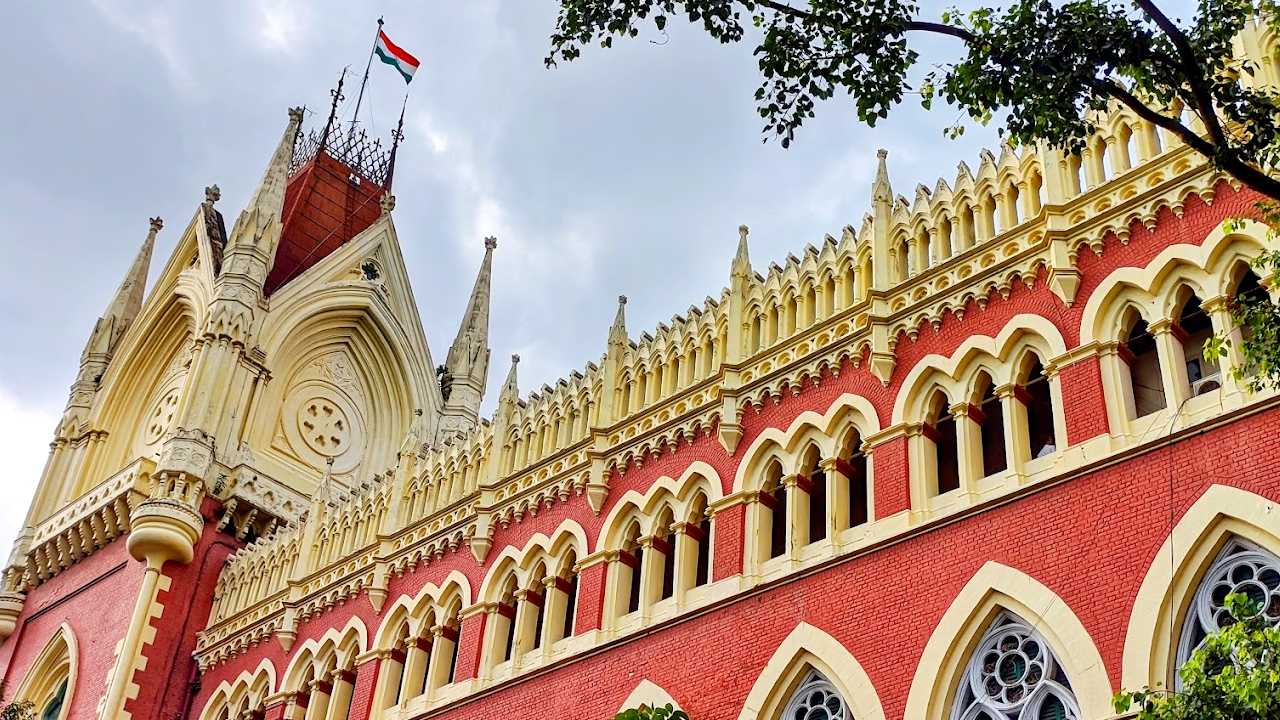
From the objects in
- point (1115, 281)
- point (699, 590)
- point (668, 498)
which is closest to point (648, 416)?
point (668, 498)

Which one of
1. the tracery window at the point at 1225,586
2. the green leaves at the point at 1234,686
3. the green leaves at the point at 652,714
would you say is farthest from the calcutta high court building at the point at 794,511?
the green leaves at the point at 1234,686

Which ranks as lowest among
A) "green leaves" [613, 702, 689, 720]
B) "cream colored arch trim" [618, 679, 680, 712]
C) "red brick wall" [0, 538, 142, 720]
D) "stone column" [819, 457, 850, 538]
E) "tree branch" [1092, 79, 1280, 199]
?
"green leaves" [613, 702, 689, 720]

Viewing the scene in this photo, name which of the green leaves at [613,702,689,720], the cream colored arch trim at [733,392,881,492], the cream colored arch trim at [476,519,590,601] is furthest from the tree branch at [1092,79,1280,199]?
the cream colored arch trim at [476,519,590,601]

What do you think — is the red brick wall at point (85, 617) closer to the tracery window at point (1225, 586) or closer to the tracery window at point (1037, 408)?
the tracery window at point (1037, 408)

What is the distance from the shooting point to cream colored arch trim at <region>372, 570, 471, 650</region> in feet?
63.8

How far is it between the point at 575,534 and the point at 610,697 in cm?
268

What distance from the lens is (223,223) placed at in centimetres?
3077

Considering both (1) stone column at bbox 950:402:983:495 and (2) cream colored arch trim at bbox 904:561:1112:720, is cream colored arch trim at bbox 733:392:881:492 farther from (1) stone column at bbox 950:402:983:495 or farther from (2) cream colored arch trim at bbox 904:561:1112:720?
(2) cream colored arch trim at bbox 904:561:1112:720

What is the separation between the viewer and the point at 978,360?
14406 millimetres

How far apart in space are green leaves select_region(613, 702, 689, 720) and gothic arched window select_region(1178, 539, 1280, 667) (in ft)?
15.5

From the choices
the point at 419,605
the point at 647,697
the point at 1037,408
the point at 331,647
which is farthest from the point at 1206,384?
the point at 331,647

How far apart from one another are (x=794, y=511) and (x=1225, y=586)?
497 centimetres

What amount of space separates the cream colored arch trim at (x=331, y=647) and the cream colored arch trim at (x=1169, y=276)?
11680 millimetres

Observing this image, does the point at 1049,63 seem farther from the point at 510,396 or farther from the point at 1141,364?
the point at 510,396
